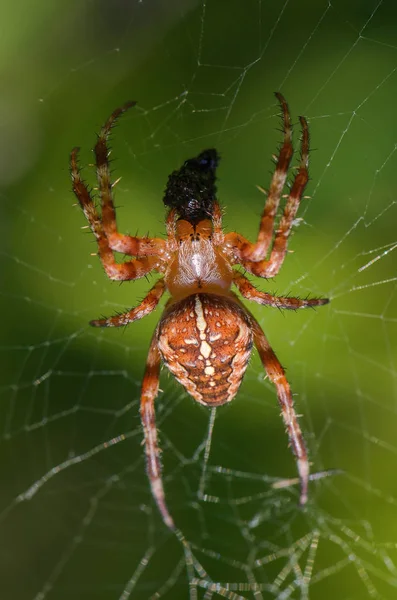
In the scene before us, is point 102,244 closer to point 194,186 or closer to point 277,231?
point 194,186

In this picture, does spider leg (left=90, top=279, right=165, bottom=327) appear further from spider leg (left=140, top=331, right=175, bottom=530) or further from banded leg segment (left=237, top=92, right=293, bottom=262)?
banded leg segment (left=237, top=92, right=293, bottom=262)

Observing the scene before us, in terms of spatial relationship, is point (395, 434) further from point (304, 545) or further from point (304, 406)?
point (304, 545)

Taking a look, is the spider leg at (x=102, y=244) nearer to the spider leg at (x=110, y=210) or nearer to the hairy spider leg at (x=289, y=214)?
the spider leg at (x=110, y=210)

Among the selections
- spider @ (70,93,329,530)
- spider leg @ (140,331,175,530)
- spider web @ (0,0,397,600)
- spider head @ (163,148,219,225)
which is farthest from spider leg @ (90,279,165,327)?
spider head @ (163,148,219,225)

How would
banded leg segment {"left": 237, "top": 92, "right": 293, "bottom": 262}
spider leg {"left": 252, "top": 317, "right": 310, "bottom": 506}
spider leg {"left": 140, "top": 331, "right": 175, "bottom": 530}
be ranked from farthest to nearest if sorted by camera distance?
spider leg {"left": 140, "top": 331, "right": 175, "bottom": 530} → spider leg {"left": 252, "top": 317, "right": 310, "bottom": 506} → banded leg segment {"left": 237, "top": 92, "right": 293, "bottom": 262}

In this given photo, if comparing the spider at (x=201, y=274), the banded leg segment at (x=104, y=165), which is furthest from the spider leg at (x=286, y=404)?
the banded leg segment at (x=104, y=165)

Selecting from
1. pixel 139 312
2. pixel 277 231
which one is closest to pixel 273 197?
pixel 277 231
